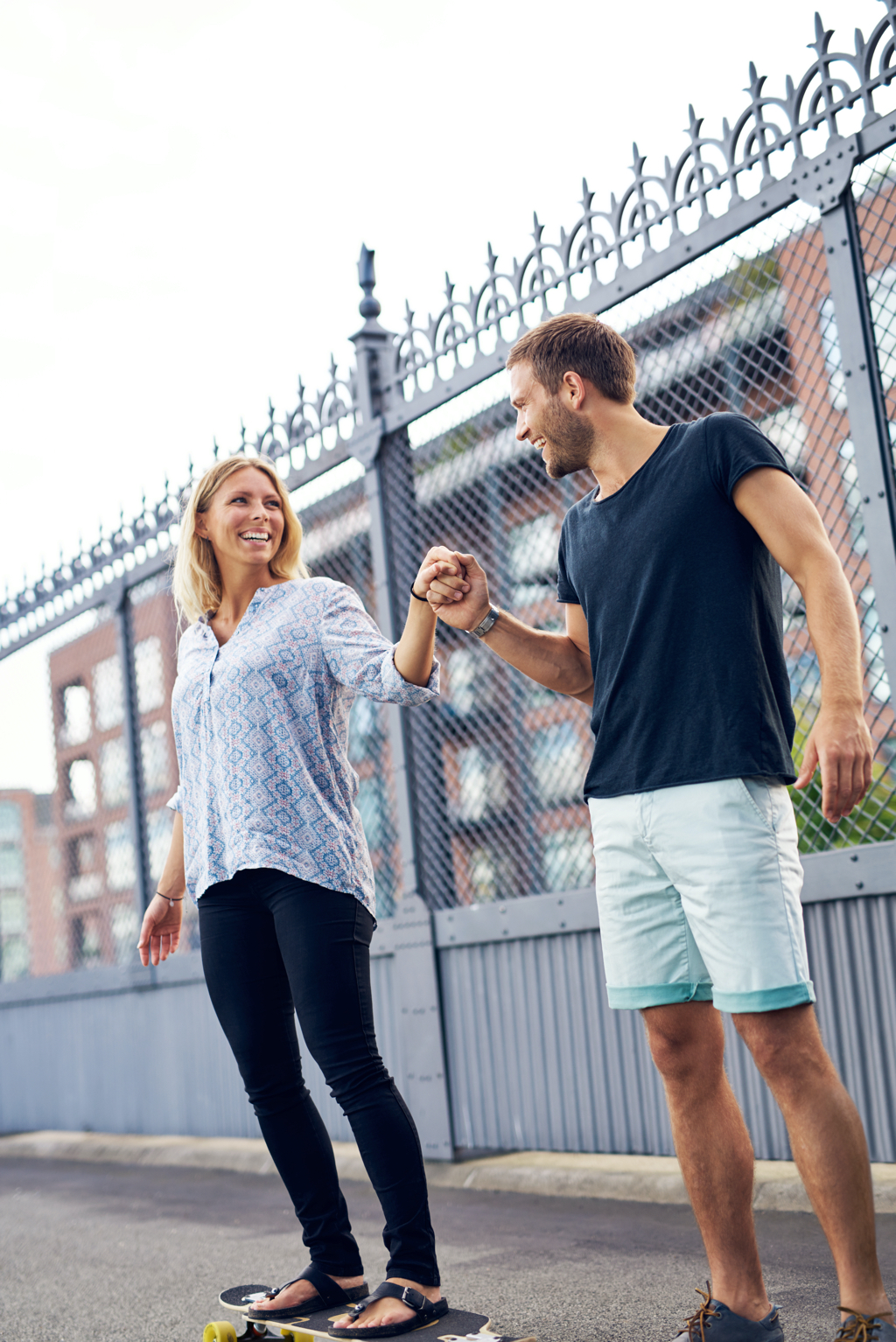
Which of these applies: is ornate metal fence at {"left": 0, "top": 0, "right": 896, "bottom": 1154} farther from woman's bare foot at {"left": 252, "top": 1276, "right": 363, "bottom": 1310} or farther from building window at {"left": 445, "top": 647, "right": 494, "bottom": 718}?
woman's bare foot at {"left": 252, "top": 1276, "right": 363, "bottom": 1310}

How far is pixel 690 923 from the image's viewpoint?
7.51ft

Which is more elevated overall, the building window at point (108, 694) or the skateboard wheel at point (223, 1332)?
the building window at point (108, 694)

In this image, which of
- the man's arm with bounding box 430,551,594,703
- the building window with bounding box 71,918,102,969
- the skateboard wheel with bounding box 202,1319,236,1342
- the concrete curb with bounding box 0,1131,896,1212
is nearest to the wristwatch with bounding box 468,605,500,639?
the man's arm with bounding box 430,551,594,703

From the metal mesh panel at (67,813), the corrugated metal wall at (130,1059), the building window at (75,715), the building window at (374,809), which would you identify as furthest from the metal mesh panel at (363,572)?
the building window at (75,715)

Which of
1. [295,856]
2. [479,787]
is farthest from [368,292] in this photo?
[295,856]

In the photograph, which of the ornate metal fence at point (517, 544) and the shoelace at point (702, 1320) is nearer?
the shoelace at point (702, 1320)

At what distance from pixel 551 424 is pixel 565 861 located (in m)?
3.10

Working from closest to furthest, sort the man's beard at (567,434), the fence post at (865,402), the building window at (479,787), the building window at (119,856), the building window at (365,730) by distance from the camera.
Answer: the man's beard at (567,434) → the fence post at (865,402) → the building window at (479,787) → the building window at (365,730) → the building window at (119,856)

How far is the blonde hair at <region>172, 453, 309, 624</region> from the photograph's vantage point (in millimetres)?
3053

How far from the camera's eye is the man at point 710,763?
82.9 inches

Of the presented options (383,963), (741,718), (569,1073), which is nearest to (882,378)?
(741,718)

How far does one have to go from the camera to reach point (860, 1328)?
2020 mm

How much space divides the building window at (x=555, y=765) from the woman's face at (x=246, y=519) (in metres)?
2.64

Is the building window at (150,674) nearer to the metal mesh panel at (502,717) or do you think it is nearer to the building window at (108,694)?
the building window at (108,694)
